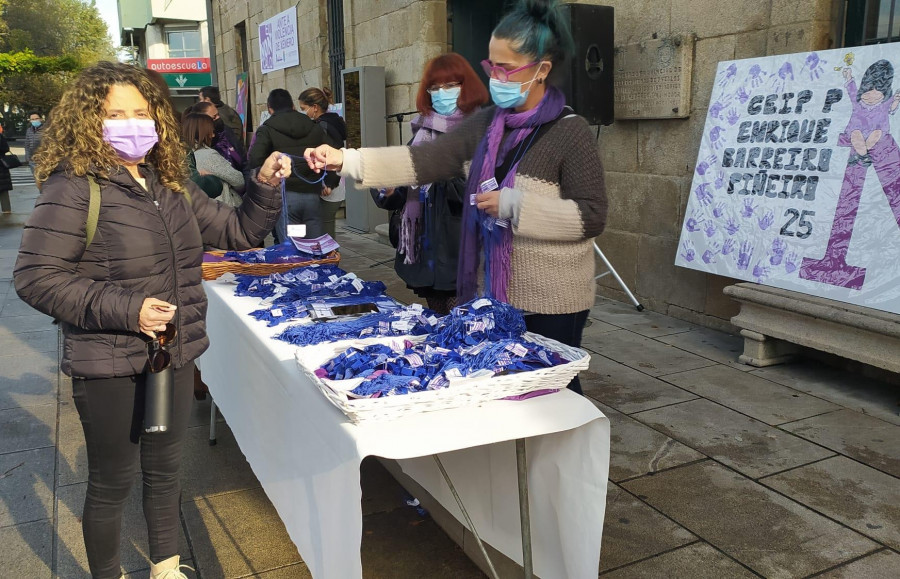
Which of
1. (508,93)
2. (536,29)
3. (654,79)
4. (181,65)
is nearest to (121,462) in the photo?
(508,93)

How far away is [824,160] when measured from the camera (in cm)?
437

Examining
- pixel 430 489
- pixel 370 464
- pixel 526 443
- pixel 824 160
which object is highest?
pixel 824 160

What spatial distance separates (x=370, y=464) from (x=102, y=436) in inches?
58.8

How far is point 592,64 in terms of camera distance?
5.78 meters

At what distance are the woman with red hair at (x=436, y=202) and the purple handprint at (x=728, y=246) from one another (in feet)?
6.46

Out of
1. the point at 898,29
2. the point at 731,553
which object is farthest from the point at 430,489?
the point at 898,29

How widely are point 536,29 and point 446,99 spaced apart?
4.56 ft

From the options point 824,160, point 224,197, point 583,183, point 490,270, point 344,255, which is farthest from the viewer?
point 344,255

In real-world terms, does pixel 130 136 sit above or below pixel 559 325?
above

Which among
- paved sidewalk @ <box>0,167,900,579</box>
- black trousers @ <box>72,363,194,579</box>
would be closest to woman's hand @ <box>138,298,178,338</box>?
black trousers @ <box>72,363,194,579</box>

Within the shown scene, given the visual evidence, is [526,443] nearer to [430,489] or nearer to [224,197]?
[430,489]

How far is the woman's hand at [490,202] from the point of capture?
7.92 feet

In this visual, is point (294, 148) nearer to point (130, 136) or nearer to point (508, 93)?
point (508, 93)

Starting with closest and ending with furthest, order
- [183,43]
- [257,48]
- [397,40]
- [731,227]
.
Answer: [731,227], [397,40], [257,48], [183,43]
